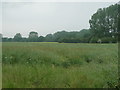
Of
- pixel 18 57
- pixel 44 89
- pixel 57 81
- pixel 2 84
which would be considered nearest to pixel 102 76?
pixel 57 81

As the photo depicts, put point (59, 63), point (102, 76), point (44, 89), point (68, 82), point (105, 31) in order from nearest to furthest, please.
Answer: point (44, 89) → point (68, 82) → point (102, 76) → point (59, 63) → point (105, 31)

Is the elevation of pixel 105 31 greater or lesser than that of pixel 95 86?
greater

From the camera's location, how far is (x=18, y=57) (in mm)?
5066

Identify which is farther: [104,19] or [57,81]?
[104,19]

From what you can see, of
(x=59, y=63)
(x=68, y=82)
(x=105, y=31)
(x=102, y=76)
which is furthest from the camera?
(x=105, y=31)

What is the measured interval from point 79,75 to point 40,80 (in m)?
1.10

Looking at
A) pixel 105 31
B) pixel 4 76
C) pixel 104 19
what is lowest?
pixel 4 76

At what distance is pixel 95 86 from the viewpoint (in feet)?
8.90

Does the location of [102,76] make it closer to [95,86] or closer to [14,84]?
[95,86]

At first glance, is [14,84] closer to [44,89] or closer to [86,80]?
[44,89]

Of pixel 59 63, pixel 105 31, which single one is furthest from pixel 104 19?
pixel 59 63

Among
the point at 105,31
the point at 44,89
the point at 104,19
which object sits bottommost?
the point at 44,89

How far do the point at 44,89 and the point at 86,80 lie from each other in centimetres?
111

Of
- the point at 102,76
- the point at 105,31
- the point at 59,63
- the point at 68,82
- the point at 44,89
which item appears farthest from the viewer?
the point at 105,31
